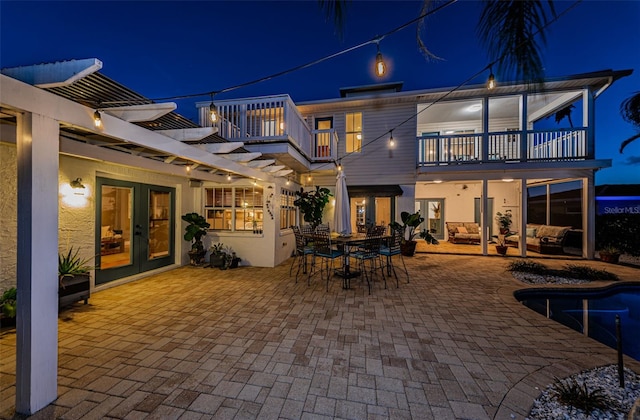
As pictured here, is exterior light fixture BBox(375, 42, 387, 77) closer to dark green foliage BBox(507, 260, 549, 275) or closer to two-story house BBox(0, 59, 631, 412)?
two-story house BBox(0, 59, 631, 412)

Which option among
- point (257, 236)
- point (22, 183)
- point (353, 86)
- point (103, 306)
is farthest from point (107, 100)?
point (353, 86)

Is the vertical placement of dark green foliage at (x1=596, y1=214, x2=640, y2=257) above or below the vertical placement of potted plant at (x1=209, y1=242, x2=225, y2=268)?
above

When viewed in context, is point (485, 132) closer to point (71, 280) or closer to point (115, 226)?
point (115, 226)

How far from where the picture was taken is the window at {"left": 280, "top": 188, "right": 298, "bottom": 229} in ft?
25.5

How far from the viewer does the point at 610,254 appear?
7.57 metres

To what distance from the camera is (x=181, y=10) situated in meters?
5.04

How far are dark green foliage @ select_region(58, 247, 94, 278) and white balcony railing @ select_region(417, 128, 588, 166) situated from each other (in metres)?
9.86

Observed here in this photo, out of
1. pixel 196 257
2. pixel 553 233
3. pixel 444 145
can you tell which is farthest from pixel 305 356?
pixel 553 233

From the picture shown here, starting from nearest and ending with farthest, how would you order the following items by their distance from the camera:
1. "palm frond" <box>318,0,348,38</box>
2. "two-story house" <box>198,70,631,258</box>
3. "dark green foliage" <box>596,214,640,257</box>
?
"palm frond" <box>318,0,348,38</box>, "two-story house" <box>198,70,631,258</box>, "dark green foliage" <box>596,214,640,257</box>

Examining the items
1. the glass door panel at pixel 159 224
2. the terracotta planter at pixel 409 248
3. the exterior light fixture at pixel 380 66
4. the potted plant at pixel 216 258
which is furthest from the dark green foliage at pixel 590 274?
the glass door panel at pixel 159 224

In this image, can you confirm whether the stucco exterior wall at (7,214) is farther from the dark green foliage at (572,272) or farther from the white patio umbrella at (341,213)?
the dark green foliage at (572,272)

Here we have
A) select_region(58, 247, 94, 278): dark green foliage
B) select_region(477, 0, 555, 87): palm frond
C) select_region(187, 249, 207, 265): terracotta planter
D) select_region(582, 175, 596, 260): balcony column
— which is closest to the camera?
select_region(477, 0, 555, 87): palm frond

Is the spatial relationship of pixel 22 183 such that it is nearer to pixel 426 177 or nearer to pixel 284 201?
pixel 284 201

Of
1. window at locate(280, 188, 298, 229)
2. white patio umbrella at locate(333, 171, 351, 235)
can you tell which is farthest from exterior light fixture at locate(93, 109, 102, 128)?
window at locate(280, 188, 298, 229)
